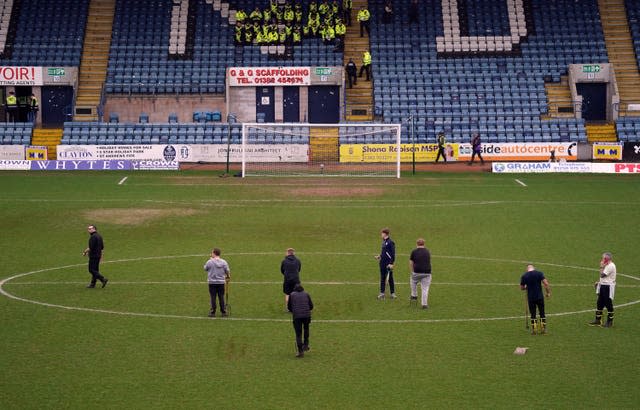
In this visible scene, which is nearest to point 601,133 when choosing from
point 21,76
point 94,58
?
point 94,58

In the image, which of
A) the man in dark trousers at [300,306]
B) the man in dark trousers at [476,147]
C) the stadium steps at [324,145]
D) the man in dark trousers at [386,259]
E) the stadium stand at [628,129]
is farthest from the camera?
the stadium stand at [628,129]

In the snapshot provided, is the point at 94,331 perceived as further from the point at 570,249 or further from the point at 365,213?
the point at 365,213

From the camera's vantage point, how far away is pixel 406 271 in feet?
102

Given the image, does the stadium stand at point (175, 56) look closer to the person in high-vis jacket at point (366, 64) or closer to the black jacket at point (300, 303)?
the person in high-vis jacket at point (366, 64)

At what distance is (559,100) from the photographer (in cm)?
6750

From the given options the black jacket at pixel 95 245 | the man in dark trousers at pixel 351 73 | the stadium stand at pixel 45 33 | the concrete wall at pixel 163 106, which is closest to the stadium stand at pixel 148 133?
the concrete wall at pixel 163 106

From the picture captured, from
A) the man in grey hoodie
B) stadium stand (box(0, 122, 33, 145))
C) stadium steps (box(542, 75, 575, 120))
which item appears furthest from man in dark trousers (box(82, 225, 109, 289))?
stadium steps (box(542, 75, 575, 120))

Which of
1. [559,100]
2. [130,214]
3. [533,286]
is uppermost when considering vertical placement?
[559,100]

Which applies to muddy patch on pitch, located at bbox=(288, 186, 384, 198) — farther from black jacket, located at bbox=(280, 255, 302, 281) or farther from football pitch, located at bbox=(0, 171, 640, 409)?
black jacket, located at bbox=(280, 255, 302, 281)

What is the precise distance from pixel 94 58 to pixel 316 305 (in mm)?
48817

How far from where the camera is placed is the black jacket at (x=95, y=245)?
2686cm

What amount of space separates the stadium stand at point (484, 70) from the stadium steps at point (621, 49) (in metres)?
0.80

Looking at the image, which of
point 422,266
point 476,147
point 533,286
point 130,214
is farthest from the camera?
point 476,147

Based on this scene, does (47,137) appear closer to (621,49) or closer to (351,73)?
(351,73)
